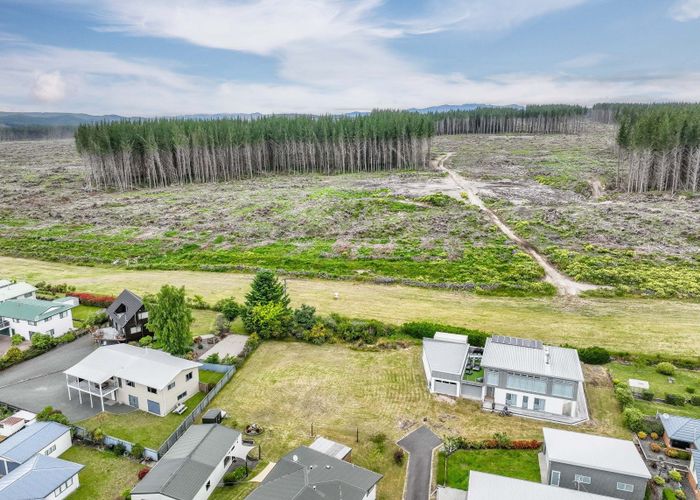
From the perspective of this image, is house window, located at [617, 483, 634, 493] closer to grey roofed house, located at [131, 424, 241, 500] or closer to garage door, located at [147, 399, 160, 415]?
grey roofed house, located at [131, 424, 241, 500]

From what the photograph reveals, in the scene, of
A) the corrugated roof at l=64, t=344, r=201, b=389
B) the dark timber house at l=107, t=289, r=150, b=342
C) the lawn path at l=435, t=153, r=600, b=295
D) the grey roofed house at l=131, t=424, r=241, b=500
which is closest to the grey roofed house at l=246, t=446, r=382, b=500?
the grey roofed house at l=131, t=424, r=241, b=500

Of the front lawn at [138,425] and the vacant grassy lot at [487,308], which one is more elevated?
the vacant grassy lot at [487,308]

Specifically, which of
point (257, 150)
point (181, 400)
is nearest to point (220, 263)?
point (181, 400)

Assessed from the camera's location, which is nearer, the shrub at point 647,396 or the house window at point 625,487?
the house window at point 625,487

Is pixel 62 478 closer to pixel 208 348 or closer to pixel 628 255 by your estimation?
pixel 208 348

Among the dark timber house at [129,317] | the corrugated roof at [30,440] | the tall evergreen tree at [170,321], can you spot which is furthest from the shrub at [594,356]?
the dark timber house at [129,317]

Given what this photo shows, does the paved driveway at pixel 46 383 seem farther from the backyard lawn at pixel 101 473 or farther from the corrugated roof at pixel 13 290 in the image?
the corrugated roof at pixel 13 290
